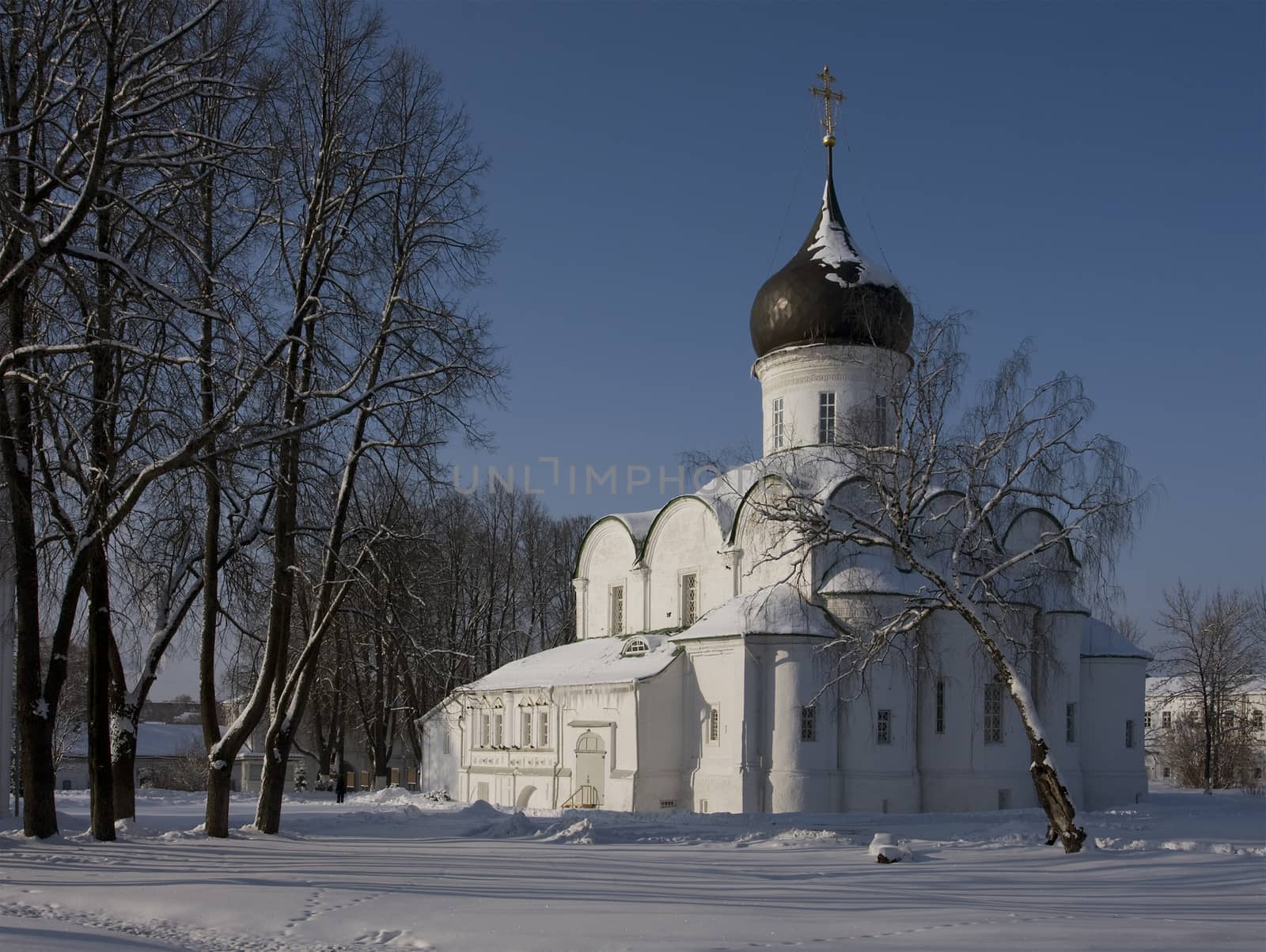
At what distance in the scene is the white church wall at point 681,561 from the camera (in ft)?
93.8

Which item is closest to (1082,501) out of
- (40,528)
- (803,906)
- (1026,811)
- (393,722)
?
(803,906)

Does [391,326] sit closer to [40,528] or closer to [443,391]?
[443,391]

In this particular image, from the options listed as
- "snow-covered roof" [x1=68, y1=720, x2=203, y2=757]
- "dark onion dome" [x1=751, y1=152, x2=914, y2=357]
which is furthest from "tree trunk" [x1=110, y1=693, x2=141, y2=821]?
"snow-covered roof" [x1=68, y1=720, x2=203, y2=757]

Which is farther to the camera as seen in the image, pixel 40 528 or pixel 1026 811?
pixel 1026 811

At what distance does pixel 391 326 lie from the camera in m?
15.6

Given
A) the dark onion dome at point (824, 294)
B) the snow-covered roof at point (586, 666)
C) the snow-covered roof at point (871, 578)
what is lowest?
the snow-covered roof at point (586, 666)

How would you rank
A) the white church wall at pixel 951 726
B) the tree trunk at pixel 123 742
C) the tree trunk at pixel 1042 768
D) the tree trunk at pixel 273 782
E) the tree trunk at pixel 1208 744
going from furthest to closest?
the tree trunk at pixel 1208 744
the white church wall at pixel 951 726
the tree trunk at pixel 273 782
the tree trunk at pixel 1042 768
the tree trunk at pixel 123 742

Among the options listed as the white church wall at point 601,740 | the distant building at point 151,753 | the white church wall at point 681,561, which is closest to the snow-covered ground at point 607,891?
the white church wall at point 601,740

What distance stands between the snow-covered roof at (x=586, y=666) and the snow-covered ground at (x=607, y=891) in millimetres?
8114

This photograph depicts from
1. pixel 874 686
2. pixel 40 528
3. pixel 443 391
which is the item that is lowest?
pixel 874 686

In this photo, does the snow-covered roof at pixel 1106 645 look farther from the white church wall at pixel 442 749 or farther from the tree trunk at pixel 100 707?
the tree trunk at pixel 100 707

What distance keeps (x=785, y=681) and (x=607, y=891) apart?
1401 centimetres

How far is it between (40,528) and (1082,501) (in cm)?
1248

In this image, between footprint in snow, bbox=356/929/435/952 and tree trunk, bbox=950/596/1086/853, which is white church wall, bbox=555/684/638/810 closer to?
tree trunk, bbox=950/596/1086/853
